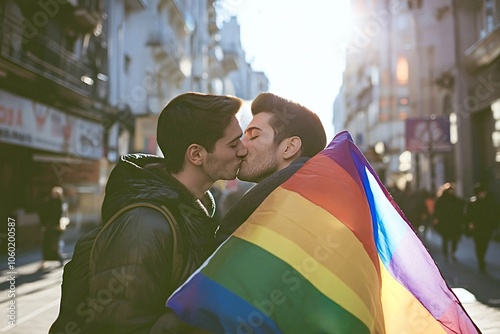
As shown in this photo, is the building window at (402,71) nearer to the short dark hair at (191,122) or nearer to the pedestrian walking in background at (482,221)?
the pedestrian walking in background at (482,221)

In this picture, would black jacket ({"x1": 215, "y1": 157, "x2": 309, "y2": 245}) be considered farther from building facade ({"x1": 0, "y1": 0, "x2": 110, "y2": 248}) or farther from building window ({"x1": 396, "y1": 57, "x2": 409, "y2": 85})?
building window ({"x1": 396, "y1": 57, "x2": 409, "y2": 85})

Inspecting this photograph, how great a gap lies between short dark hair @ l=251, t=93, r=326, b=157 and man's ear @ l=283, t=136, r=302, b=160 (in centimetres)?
3

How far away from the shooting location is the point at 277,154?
9.61 ft

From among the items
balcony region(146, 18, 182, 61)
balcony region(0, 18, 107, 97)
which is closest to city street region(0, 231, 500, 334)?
balcony region(0, 18, 107, 97)

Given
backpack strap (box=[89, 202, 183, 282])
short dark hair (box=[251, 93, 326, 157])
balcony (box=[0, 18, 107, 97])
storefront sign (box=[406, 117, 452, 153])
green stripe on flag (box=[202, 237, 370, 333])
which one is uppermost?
balcony (box=[0, 18, 107, 97])

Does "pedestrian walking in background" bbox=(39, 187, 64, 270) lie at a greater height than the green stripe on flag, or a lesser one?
lesser

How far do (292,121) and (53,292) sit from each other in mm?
7632

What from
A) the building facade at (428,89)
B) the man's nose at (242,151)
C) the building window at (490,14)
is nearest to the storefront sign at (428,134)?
the building facade at (428,89)

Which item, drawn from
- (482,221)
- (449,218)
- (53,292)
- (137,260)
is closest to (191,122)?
(137,260)

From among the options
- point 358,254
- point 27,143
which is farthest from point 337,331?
point 27,143

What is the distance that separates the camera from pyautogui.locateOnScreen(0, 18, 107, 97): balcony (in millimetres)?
16422

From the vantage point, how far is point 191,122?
2.30 m

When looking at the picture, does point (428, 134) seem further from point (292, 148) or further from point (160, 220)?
point (160, 220)

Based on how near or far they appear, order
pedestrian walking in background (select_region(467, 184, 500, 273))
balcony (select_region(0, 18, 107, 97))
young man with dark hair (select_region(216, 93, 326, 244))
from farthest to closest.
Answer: balcony (select_region(0, 18, 107, 97)), pedestrian walking in background (select_region(467, 184, 500, 273)), young man with dark hair (select_region(216, 93, 326, 244))
